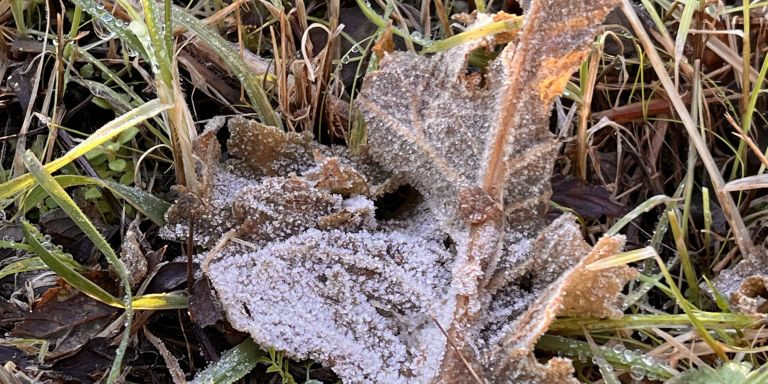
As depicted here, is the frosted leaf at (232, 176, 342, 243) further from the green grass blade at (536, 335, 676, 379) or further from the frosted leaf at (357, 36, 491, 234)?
the green grass blade at (536, 335, 676, 379)

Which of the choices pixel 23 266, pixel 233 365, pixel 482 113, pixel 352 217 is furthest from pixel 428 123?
pixel 23 266

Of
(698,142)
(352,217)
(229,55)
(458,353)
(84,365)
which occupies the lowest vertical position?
(84,365)

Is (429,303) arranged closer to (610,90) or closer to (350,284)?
(350,284)

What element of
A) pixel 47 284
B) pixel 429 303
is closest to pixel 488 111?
pixel 429 303

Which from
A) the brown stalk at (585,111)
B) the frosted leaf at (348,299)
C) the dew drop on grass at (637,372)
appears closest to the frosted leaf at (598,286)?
the dew drop on grass at (637,372)

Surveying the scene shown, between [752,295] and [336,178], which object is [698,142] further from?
[336,178]

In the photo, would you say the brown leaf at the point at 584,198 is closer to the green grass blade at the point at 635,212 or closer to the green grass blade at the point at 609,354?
the green grass blade at the point at 635,212
